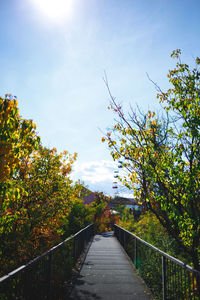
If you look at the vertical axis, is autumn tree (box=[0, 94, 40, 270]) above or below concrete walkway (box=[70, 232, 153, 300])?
above

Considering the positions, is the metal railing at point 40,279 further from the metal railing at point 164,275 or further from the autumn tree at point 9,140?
the metal railing at point 164,275

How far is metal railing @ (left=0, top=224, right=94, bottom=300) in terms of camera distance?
3051 mm

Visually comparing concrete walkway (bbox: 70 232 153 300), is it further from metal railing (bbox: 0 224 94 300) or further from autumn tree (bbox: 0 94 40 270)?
autumn tree (bbox: 0 94 40 270)

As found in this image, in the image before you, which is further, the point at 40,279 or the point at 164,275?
the point at 164,275

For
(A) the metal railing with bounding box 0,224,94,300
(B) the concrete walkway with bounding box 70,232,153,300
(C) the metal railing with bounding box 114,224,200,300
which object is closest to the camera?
(A) the metal railing with bounding box 0,224,94,300

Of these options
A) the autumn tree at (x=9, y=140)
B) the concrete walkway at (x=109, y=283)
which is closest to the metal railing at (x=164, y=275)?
the concrete walkway at (x=109, y=283)

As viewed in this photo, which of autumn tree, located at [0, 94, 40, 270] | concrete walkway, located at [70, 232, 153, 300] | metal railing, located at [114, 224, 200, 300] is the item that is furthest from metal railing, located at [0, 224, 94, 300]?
metal railing, located at [114, 224, 200, 300]

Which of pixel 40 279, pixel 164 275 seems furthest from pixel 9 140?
pixel 164 275

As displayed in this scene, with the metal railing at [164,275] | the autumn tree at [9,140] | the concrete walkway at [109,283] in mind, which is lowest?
the concrete walkway at [109,283]

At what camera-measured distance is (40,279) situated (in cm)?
421

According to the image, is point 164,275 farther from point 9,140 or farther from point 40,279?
point 9,140

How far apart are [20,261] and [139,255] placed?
3641 millimetres

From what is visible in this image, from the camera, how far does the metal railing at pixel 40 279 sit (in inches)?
120

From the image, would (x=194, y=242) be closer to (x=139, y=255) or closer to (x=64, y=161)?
(x=139, y=255)
